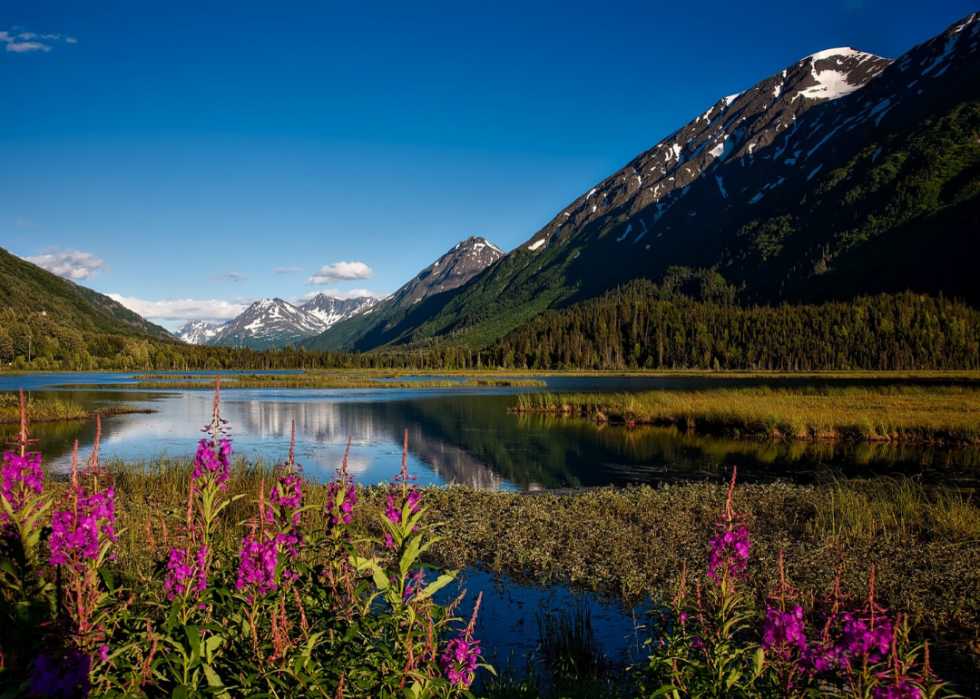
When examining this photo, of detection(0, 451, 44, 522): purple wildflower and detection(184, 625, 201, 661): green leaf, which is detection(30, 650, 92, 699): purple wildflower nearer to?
detection(184, 625, 201, 661): green leaf

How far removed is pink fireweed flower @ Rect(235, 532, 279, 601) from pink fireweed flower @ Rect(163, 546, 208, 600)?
0.27 metres

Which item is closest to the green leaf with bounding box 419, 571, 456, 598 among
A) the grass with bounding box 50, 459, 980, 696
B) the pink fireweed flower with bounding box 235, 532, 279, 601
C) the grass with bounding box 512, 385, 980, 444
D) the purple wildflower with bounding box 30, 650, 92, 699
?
the pink fireweed flower with bounding box 235, 532, 279, 601

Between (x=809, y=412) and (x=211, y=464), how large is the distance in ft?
137

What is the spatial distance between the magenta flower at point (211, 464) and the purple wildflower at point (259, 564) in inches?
25.8

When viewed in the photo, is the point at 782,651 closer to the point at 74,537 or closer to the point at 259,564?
the point at 259,564

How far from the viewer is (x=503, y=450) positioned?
114 feet

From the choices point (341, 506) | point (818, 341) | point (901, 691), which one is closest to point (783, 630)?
point (901, 691)

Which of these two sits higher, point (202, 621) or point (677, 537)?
point (202, 621)

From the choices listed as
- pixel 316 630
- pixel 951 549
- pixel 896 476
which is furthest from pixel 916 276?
pixel 316 630

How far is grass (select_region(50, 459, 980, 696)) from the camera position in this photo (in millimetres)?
10922

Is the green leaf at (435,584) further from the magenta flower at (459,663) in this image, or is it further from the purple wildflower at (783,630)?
the purple wildflower at (783,630)

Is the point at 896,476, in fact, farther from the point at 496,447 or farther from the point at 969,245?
the point at 969,245

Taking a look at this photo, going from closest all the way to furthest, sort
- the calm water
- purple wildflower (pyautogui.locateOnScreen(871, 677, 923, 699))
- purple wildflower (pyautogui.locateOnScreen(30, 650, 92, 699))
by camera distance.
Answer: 1. purple wildflower (pyautogui.locateOnScreen(30, 650, 92, 699))
2. purple wildflower (pyautogui.locateOnScreen(871, 677, 923, 699))
3. the calm water

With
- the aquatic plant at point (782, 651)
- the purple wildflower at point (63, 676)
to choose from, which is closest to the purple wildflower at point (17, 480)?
the purple wildflower at point (63, 676)
